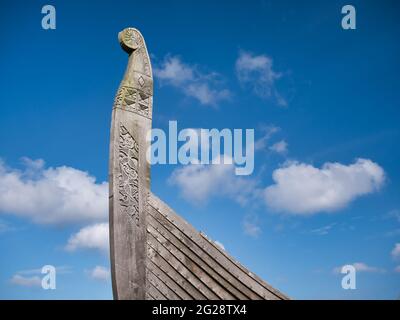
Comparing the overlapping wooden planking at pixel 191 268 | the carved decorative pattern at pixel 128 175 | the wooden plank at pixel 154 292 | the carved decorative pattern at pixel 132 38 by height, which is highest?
the carved decorative pattern at pixel 132 38

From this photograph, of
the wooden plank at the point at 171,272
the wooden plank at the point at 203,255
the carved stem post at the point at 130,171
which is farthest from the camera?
the wooden plank at the point at 203,255

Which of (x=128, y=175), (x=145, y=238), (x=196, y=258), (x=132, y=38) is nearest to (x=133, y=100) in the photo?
(x=132, y=38)

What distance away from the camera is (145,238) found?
25.6ft

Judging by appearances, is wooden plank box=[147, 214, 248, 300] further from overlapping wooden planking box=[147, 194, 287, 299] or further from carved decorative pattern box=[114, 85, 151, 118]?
carved decorative pattern box=[114, 85, 151, 118]

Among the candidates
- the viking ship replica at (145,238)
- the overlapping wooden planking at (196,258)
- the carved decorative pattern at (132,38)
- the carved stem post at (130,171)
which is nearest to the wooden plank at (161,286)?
the viking ship replica at (145,238)

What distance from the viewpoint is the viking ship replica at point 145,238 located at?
7531mm

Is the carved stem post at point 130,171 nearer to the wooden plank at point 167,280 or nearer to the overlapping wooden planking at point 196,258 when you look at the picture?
the wooden plank at point 167,280

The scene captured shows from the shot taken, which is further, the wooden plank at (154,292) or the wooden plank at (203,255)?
the wooden plank at (203,255)

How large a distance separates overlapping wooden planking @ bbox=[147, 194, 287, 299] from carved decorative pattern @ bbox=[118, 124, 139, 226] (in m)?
0.33
